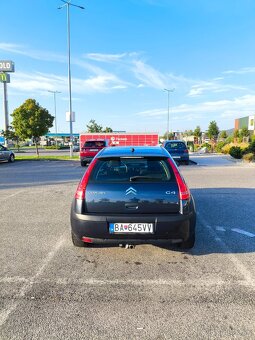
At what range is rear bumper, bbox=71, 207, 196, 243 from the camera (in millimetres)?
3369

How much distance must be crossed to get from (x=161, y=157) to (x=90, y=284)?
1878 millimetres

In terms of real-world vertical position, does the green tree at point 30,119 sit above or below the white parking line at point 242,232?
above

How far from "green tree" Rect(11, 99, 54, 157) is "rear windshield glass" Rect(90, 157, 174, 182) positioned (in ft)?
75.7

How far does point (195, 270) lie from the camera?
338 centimetres

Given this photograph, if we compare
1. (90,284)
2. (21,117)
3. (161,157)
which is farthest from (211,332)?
(21,117)

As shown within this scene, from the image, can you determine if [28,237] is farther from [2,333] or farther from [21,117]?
[21,117]

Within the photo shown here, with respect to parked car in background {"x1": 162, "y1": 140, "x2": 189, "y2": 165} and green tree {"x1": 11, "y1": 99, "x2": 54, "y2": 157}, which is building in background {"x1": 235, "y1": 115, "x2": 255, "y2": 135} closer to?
parked car in background {"x1": 162, "y1": 140, "x2": 189, "y2": 165}

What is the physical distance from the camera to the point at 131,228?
3.39 metres

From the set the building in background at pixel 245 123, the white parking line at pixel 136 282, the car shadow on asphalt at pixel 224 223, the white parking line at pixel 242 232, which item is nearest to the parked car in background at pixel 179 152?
the car shadow on asphalt at pixel 224 223

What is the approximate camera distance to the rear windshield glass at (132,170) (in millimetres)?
3572

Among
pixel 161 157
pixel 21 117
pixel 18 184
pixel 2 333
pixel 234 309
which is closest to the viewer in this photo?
pixel 2 333

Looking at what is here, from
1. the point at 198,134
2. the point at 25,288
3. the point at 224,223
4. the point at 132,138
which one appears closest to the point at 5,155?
the point at 132,138

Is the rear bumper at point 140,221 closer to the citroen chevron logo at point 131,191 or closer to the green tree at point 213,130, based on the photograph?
the citroen chevron logo at point 131,191

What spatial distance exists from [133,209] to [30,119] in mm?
23844
